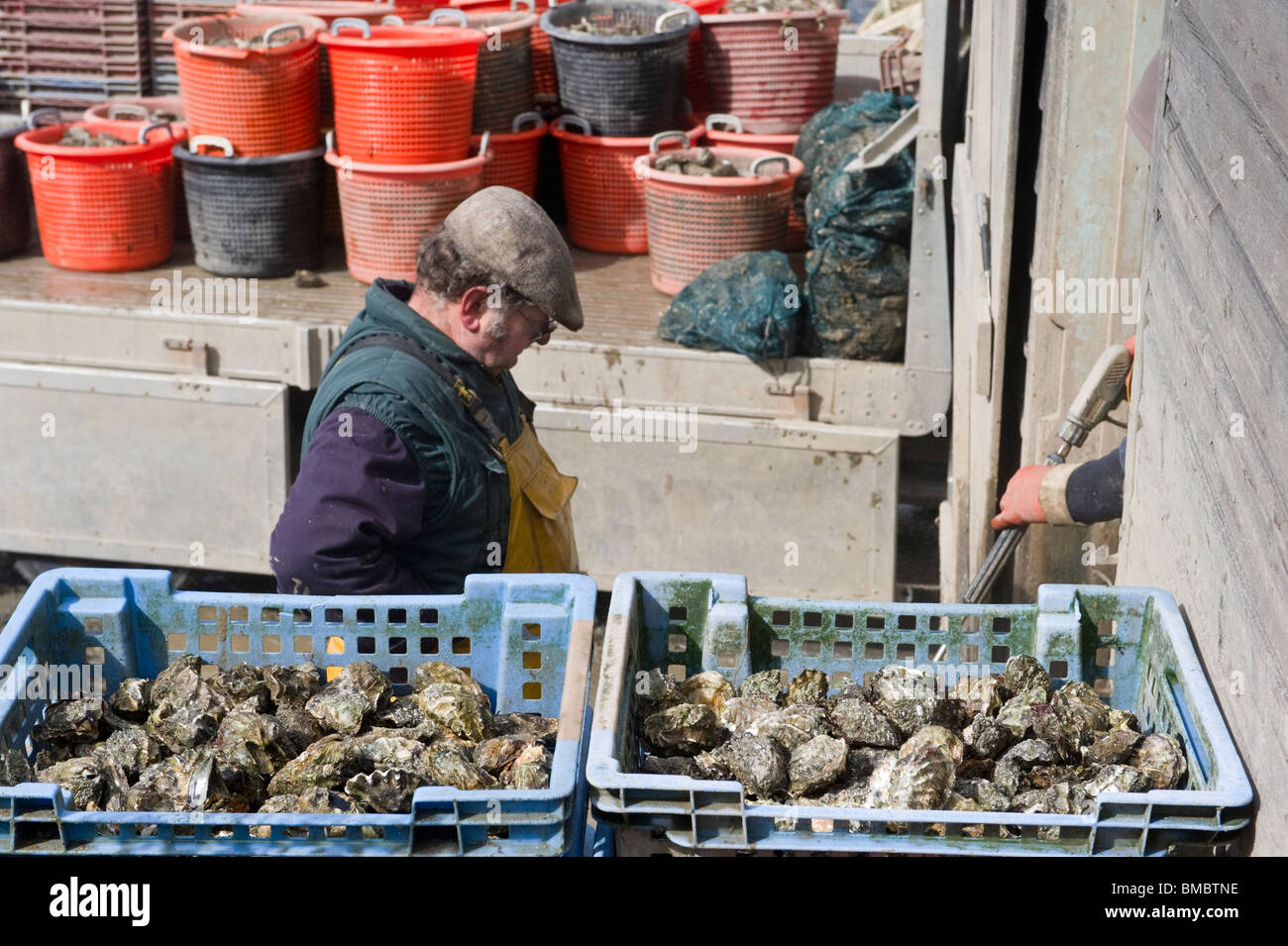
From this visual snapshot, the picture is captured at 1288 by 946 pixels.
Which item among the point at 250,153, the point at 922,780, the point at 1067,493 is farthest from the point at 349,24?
the point at 922,780

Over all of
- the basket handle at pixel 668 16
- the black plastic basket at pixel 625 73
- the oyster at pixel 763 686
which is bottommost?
the oyster at pixel 763 686

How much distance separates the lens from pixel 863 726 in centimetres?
236

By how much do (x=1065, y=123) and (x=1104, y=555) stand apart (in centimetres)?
128

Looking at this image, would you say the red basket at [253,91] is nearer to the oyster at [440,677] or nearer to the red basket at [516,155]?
the red basket at [516,155]

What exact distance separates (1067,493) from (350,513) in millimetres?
1934

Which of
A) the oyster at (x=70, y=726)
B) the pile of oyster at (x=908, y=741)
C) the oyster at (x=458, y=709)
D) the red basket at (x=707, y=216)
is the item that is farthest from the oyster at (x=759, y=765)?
the red basket at (x=707, y=216)

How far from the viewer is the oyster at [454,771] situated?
221 centimetres

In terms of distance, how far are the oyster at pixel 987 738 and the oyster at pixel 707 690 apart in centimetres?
41

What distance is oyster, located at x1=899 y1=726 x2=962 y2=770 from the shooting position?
2268 millimetres

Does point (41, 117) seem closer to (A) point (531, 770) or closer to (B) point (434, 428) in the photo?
(B) point (434, 428)
